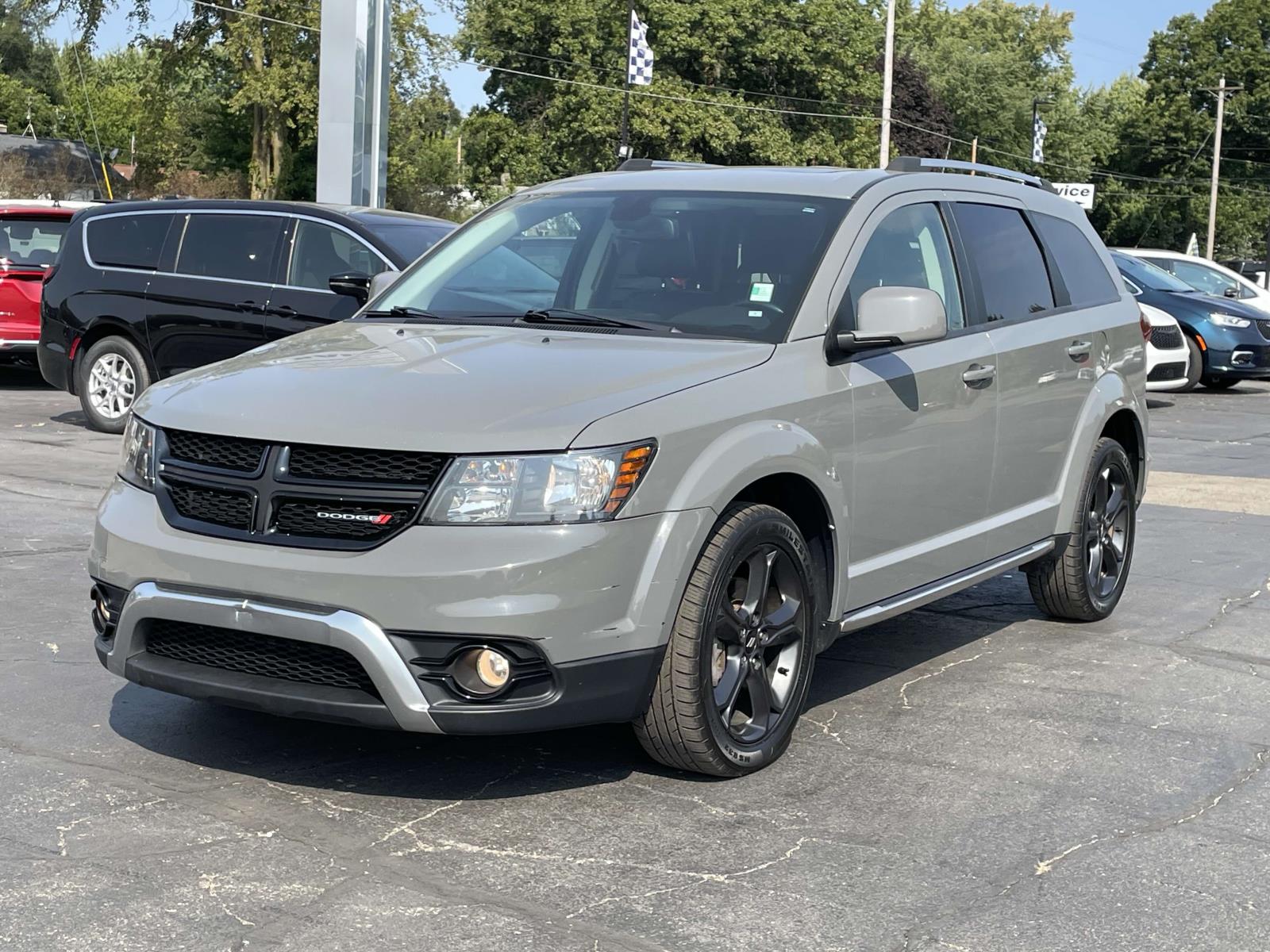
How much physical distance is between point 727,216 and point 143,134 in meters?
50.5

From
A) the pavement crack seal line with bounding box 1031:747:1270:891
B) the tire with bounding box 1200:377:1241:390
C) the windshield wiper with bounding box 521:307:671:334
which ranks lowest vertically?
the pavement crack seal line with bounding box 1031:747:1270:891

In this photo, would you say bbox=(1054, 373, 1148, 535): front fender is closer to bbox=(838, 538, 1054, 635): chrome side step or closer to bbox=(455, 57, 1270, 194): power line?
bbox=(838, 538, 1054, 635): chrome side step

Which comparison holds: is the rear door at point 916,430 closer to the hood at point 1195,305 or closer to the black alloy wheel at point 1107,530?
the black alloy wheel at point 1107,530

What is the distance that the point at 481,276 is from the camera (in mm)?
5738

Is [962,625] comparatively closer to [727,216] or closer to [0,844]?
[727,216]

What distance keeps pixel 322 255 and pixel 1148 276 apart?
1197 cm

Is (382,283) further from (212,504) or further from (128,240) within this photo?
(128,240)

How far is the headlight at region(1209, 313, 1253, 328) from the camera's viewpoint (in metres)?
19.9

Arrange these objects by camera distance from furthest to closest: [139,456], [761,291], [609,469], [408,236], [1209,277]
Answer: [1209,277] → [408,236] → [761,291] → [139,456] → [609,469]

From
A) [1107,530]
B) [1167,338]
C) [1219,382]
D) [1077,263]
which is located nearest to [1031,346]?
[1077,263]

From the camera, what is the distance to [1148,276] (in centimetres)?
2006

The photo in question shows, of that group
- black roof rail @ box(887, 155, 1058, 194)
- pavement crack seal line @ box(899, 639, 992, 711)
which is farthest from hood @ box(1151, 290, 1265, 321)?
pavement crack seal line @ box(899, 639, 992, 711)

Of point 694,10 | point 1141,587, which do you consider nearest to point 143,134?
point 694,10

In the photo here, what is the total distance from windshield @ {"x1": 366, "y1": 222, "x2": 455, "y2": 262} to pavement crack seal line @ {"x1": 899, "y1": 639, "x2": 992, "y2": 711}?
607cm
